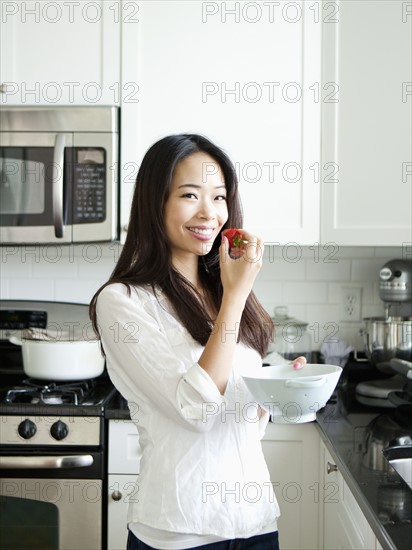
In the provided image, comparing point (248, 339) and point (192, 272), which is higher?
point (192, 272)

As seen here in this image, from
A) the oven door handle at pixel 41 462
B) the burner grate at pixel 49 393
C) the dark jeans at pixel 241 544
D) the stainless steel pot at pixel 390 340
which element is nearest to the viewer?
the dark jeans at pixel 241 544

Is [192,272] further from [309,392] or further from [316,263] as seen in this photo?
[316,263]

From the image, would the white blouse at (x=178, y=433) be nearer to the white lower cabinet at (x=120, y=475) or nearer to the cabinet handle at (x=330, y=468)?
the cabinet handle at (x=330, y=468)

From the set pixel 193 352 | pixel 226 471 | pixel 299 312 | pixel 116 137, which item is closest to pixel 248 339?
pixel 193 352

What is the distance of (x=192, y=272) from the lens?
1604mm

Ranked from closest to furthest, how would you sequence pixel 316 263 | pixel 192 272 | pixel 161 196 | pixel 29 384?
pixel 161 196 → pixel 192 272 → pixel 29 384 → pixel 316 263

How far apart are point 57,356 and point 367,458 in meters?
1.08

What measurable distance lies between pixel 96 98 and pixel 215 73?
1.34 ft

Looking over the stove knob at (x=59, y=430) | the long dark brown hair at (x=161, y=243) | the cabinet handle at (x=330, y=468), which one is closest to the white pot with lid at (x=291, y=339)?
the cabinet handle at (x=330, y=468)

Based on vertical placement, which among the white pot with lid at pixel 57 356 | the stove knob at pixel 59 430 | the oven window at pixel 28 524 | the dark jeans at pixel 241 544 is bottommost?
the oven window at pixel 28 524

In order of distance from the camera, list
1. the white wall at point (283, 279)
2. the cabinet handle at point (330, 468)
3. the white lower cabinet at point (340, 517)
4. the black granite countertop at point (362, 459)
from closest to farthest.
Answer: the black granite countertop at point (362, 459) < the white lower cabinet at point (340, 517) < the cabinet handle at point (330, 468) < the white wall at point (283, 279)

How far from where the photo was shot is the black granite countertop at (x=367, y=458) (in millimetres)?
1281

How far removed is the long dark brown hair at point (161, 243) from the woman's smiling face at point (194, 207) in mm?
16

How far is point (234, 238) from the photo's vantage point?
1.45m
